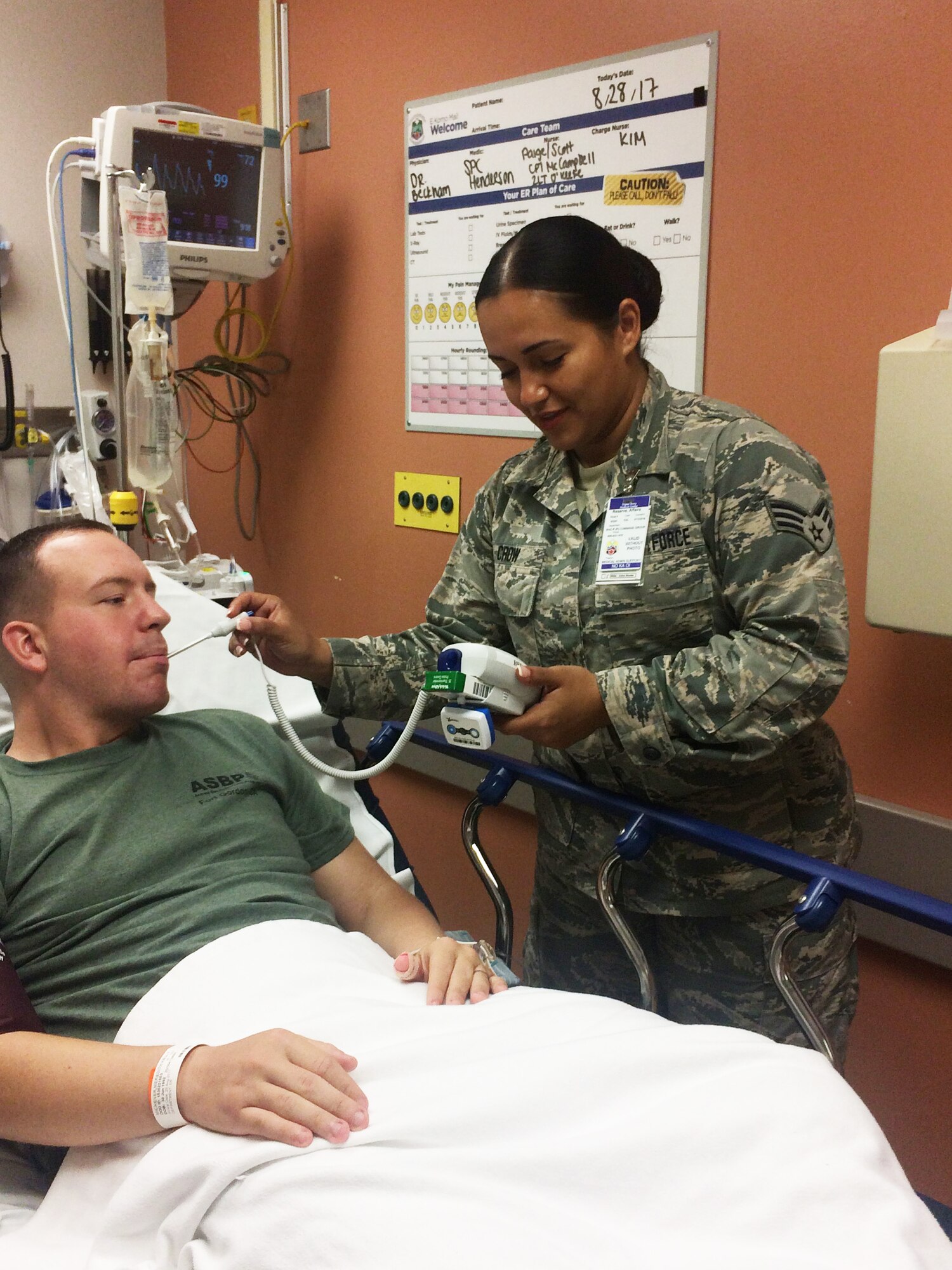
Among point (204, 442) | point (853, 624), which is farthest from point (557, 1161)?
point (204, 442)

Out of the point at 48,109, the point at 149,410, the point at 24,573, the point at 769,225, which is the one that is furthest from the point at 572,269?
the point at 48,109

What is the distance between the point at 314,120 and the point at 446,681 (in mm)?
2039

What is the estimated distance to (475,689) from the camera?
1321 millimetres

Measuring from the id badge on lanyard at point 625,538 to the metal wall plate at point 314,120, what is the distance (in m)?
1.73

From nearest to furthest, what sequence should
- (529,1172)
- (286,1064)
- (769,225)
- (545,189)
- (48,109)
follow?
(529,1172)
(286,1064)
(769,225)
(545,189)
(48,109)

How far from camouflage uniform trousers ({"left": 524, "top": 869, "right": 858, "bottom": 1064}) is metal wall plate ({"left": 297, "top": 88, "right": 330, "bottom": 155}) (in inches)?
80.1

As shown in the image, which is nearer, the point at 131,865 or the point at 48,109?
the point at 131,865

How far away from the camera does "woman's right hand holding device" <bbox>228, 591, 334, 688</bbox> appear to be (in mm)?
1542

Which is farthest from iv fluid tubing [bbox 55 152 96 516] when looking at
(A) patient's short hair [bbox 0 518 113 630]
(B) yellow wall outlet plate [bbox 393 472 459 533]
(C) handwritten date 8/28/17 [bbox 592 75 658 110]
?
(C) handwritten date 8/28/17 [bbox 592 75 658 110]

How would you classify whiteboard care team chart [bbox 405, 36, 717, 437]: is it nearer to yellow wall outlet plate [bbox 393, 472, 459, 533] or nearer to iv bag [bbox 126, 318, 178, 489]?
yellow wall outlet plate [bbox 393, 472, 459, 533]

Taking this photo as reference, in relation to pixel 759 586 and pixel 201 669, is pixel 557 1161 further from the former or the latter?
pixel 201 669

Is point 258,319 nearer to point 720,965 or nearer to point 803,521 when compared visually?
point 803,521

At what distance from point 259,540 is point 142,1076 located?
7.46ft

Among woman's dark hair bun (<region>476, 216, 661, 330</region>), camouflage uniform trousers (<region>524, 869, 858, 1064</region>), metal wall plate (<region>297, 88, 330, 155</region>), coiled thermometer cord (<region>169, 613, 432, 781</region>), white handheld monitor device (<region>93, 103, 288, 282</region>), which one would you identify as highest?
metal wall plate (<region>297, 88, 330, 155</region>)
